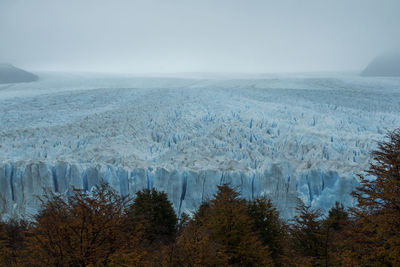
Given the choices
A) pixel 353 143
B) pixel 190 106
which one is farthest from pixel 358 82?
pixel 190 106

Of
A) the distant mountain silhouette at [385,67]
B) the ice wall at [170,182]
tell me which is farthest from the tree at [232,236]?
the distant mountain silhouette at [385,67]

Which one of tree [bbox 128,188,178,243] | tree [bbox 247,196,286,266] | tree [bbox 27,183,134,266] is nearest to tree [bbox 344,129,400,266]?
tree [bbox 247,196,286,266]

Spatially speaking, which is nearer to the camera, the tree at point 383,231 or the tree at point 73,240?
the tree at point 383,231

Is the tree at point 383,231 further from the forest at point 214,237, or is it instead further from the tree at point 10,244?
the tree at point 10,244

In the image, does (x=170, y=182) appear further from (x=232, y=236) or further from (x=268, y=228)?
(x=232, y=236)

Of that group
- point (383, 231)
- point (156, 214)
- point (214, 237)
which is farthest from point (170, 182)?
point (383, 231)

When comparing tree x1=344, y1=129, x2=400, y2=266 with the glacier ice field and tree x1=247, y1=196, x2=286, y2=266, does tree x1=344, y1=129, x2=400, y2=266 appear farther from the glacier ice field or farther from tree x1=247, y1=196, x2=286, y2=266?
the glacier ice field
